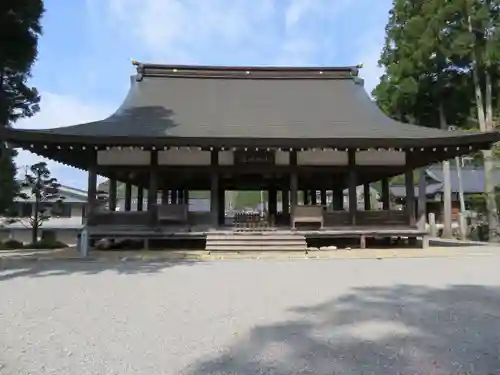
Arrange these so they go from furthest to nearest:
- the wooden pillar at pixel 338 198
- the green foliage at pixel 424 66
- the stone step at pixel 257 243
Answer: the wooden pillar at pixel 338 198 → the green foliage at pixel 424 66 → the stone step at pixel 257 243

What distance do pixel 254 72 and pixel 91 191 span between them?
887 centimetres

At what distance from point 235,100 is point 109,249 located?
288 inches

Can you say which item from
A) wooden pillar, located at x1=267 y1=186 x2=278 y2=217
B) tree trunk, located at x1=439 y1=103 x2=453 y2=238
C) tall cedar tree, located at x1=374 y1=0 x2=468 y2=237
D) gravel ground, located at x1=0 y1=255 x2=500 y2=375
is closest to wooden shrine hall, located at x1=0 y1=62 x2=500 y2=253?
wooden pillar, located at x1=267 y1=186 x2=278 y2=217

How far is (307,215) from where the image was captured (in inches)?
482

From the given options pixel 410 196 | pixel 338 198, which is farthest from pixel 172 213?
pixel 338 198

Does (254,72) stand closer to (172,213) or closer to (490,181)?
(172,213)

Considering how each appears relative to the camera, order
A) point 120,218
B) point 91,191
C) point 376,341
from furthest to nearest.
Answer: point 91,191
point 120,218
point 376,341

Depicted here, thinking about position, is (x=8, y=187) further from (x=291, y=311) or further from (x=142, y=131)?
(x=291, y=311)

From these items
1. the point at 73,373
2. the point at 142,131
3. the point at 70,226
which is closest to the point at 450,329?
the point at 73,373

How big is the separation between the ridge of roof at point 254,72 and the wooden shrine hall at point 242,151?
2020 mm

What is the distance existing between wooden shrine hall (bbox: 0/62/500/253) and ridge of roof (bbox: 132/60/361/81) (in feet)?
6.63

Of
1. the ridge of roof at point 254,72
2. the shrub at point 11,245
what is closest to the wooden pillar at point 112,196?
the shrub at point 11,245

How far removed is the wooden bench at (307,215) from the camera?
1217cm

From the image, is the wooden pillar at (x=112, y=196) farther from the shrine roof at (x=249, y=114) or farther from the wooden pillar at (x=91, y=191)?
the shrine roof at (x=249, y=114)
